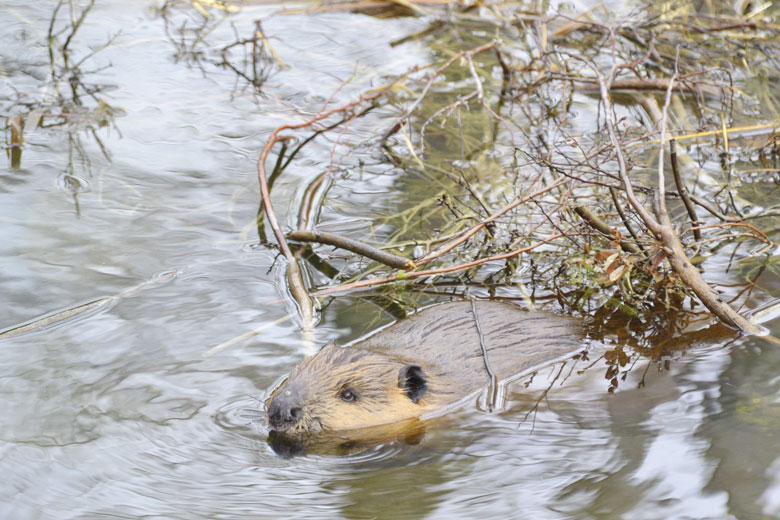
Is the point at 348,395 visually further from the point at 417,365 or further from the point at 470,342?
the point at 470,342

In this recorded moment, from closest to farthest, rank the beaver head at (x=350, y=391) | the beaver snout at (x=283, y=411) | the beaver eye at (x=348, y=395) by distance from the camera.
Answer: the beaver snout at (x=283, y=411), the beaver head at (x=350, y=391), the beaver eye at (x=348, y=395)

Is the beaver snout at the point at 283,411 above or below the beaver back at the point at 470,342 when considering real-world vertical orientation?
below

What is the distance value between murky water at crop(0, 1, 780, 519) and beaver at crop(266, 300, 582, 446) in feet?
0.42

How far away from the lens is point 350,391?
3250 millimetres

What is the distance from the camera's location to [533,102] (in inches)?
243

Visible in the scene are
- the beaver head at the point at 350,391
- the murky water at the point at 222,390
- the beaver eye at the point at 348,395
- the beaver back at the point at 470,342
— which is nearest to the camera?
the murky water at the point at 222,390

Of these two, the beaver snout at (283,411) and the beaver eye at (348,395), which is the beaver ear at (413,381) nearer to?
the beaver eye at (348,395)

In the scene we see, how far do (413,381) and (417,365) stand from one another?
0.08 meters

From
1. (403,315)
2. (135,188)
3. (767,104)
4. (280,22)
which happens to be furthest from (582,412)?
(280,22)

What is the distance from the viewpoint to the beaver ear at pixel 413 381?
3.25 metres

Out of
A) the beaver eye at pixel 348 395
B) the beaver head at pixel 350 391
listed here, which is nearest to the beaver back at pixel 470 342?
the beaver head at pixel 350 391

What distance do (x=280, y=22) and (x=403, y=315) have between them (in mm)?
4293

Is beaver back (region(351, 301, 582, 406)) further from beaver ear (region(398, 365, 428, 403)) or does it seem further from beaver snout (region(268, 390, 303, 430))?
beaver snout (region(268, 390, 303, 430))

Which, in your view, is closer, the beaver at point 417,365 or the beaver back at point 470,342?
the beaver at point 417,365
